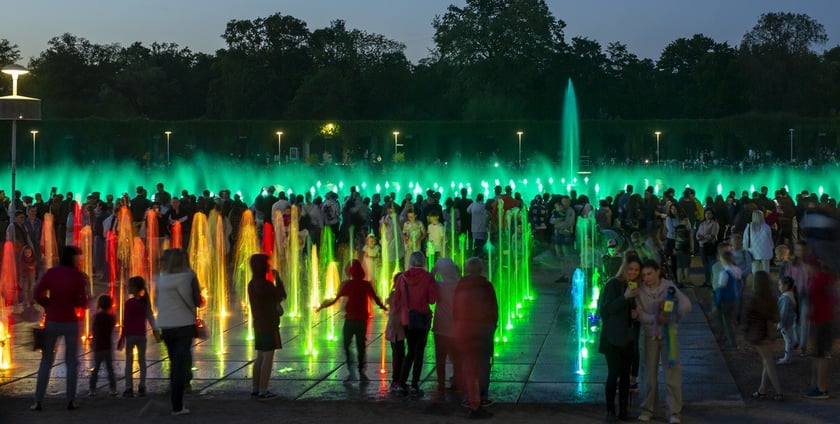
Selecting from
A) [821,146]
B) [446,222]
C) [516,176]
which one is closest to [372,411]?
[446,222]

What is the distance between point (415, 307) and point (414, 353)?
48 centimetres

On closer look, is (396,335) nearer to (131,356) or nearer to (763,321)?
(131,356)

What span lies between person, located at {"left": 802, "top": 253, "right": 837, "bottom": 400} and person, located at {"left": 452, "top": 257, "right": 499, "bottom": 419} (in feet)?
10.1

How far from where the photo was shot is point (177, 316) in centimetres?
1110

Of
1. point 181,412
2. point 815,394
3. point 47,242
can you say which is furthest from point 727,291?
point 47,242

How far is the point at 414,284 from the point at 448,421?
1560mm

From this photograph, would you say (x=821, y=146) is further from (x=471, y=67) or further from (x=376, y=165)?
(x=376, y=165)

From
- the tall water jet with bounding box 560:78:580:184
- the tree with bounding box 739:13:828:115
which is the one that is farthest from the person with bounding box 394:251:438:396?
the tree with bounding box 739:13:828:115

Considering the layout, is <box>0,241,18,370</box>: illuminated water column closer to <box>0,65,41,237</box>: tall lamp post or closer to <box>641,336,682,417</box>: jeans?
<box>0,65,41,237</box>: tall lamp post

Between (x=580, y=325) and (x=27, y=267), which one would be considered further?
(x=27, y=267)

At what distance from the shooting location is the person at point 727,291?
569 inches

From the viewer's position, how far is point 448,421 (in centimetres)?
1107

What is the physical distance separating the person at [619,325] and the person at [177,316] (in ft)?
12.1

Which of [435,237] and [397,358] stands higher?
[435,237]
